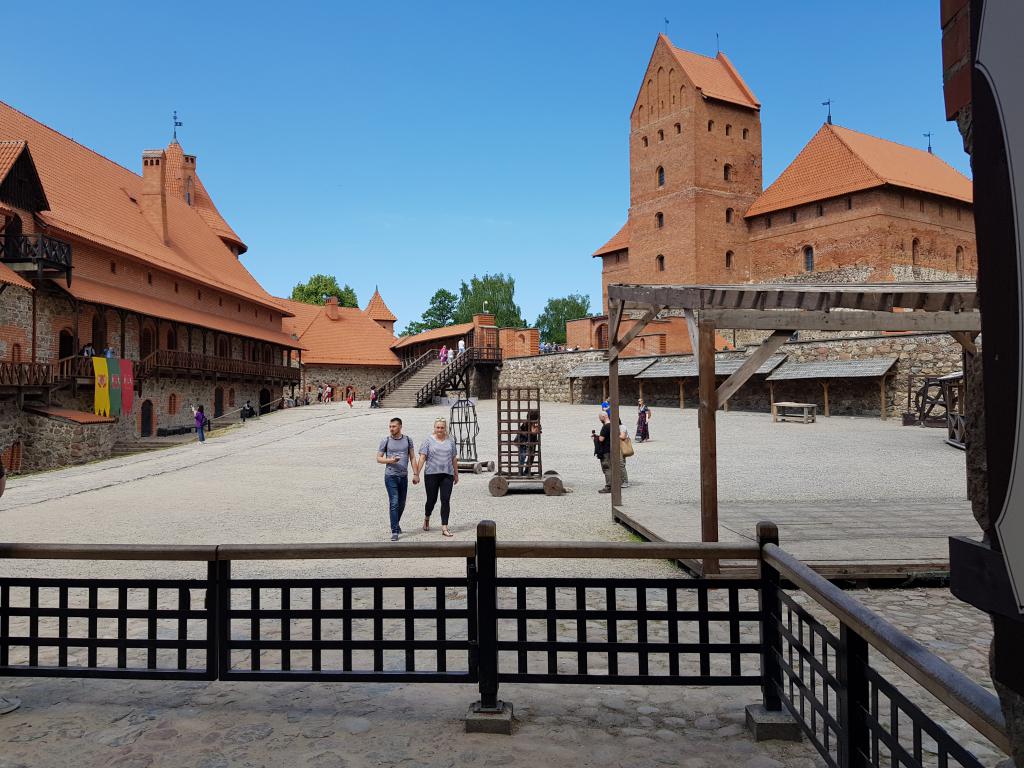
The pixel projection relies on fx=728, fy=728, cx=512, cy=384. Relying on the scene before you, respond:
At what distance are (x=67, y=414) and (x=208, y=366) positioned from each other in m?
10.2

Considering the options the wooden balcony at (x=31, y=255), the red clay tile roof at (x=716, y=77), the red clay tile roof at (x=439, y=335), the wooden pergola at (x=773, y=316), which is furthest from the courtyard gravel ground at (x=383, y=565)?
the red clay tile roof at (x=716, y=77)

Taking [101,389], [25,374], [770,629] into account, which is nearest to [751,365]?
[770,629]

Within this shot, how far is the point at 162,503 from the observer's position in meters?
11.6

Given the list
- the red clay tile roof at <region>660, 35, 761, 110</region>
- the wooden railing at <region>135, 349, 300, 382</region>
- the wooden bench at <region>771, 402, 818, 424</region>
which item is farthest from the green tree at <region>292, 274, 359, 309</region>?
the wooden bench at <region>771, 402, 818, 424</region>

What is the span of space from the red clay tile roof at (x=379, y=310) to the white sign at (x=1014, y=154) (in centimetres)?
6282

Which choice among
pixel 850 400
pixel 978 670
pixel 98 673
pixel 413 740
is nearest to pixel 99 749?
pixel 98 673

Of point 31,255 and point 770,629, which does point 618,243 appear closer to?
point 31,255

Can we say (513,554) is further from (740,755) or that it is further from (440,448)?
(440,448)

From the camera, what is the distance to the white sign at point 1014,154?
1.21 meters

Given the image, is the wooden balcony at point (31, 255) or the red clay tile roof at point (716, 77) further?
the red clay tile roof at point (716, 77)

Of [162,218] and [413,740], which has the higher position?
[162,218]

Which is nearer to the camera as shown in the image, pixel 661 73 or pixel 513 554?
pixel 513 554

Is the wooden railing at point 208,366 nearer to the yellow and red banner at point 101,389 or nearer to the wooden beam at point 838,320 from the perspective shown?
the yellow and red banner at point 101,389

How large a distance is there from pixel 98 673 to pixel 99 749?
0.51 metres
